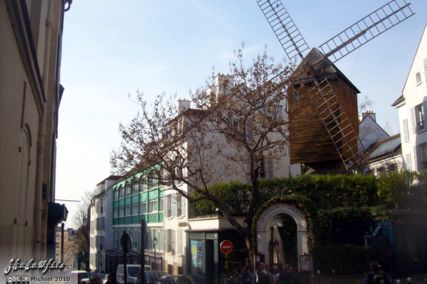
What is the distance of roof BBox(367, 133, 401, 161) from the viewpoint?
114ft

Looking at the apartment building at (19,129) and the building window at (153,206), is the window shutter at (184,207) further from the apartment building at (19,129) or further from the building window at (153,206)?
the apartment building at (19,129)

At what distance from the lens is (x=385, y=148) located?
121ft

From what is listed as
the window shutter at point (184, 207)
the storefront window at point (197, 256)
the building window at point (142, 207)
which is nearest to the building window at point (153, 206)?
the building window at point (142, 207)

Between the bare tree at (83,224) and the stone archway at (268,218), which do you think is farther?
the bare tree at (83,224)

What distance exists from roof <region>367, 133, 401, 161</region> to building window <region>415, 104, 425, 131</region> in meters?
3.93

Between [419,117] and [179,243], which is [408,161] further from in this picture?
[179,243]

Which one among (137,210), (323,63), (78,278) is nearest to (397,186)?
(323,63)

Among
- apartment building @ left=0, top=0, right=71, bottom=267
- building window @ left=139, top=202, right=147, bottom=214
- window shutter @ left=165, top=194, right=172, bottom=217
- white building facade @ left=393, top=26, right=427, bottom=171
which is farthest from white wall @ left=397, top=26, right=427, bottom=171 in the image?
building window @ left=139, top=202, right=147, bottom=214

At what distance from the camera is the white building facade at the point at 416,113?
28.6m

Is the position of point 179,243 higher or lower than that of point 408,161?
lower

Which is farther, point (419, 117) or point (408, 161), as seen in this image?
point (408, 161)

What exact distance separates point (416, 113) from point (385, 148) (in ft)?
24.9

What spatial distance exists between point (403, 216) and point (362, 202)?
9.59ft

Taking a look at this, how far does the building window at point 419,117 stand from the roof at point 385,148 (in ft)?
12.9
